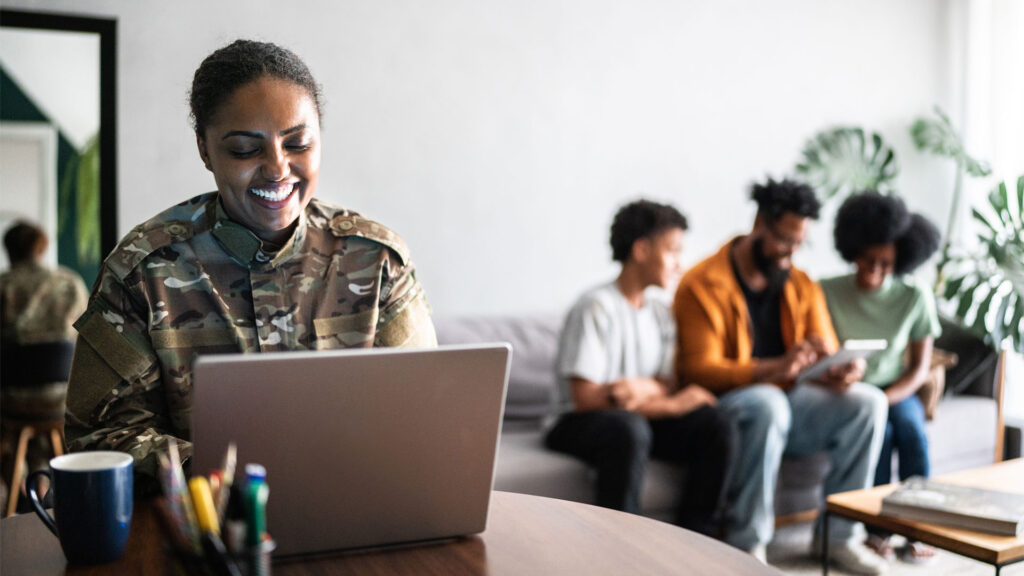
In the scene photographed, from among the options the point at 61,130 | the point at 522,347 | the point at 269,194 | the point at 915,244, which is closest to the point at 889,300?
the point at 915,244

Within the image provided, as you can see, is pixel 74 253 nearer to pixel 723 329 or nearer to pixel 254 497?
pixel 723 329

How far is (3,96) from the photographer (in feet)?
9.57

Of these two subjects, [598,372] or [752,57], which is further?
[752,57]

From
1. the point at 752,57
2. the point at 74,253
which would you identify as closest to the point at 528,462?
the point at 74,253

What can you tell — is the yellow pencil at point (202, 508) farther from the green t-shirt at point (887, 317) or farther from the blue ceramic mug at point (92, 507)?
the green t-shirt at point (887, 317)

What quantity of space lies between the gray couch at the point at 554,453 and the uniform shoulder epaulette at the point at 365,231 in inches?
47.2

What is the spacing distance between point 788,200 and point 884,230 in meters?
0.42

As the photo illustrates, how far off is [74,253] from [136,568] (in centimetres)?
236

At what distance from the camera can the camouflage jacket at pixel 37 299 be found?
300cm

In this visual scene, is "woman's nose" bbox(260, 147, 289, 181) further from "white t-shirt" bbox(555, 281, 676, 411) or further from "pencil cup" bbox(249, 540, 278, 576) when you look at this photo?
"white t-shirt" bbox(555, 281, 676, 411)

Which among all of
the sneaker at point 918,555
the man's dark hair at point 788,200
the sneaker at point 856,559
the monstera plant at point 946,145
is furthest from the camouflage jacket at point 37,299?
the monstera plant at point 946,145

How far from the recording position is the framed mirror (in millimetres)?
2885

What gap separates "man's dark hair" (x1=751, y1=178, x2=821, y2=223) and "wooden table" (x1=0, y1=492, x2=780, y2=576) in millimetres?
2118

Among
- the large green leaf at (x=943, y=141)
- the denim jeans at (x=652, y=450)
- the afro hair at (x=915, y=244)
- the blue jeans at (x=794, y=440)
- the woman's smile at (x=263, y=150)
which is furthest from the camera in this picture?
the large green leaf at (x=943, y=141)
